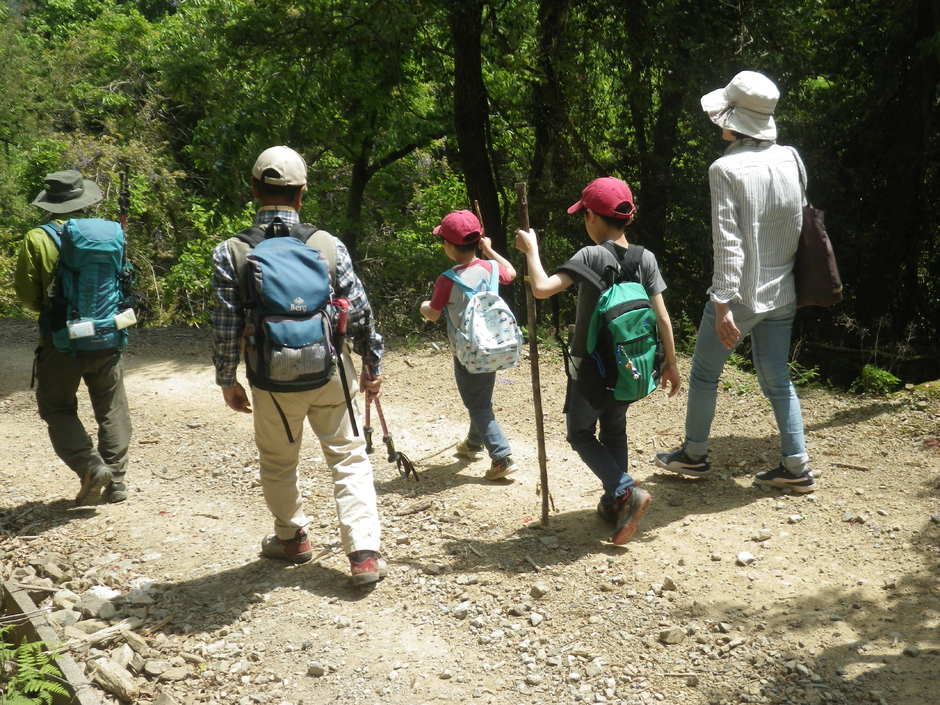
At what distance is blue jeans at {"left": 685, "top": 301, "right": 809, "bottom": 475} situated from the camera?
485 cm

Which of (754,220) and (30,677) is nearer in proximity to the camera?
(30,677)

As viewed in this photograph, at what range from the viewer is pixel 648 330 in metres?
4.16

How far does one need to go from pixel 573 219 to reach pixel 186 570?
8053mm

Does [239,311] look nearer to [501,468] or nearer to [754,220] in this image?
[501,468]

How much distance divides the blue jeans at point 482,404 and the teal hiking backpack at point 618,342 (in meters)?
1.27

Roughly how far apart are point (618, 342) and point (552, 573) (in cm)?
121

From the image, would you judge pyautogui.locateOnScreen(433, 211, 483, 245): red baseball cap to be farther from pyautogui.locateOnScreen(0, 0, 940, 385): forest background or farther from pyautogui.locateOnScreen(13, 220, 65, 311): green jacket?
pyautogui.locateOnScreen(0, 0, 940, 385): forest background

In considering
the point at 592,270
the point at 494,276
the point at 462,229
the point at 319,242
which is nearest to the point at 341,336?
the point at 319,242

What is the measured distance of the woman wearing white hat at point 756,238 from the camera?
4555mm

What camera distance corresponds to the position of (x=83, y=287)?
524cm

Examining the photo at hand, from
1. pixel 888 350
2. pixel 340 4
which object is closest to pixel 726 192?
pixel 888 350

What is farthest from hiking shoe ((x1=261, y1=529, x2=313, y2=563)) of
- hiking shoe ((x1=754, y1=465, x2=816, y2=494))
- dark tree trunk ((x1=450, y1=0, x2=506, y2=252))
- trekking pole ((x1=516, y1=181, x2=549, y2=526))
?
dark tree trunk ((x1=450, y1=0, x2=506, y2=252))

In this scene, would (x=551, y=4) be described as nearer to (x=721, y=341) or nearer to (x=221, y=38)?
(x=221, y=38)

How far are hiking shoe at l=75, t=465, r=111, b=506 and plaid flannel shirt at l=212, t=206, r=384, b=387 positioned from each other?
6.50 feet
